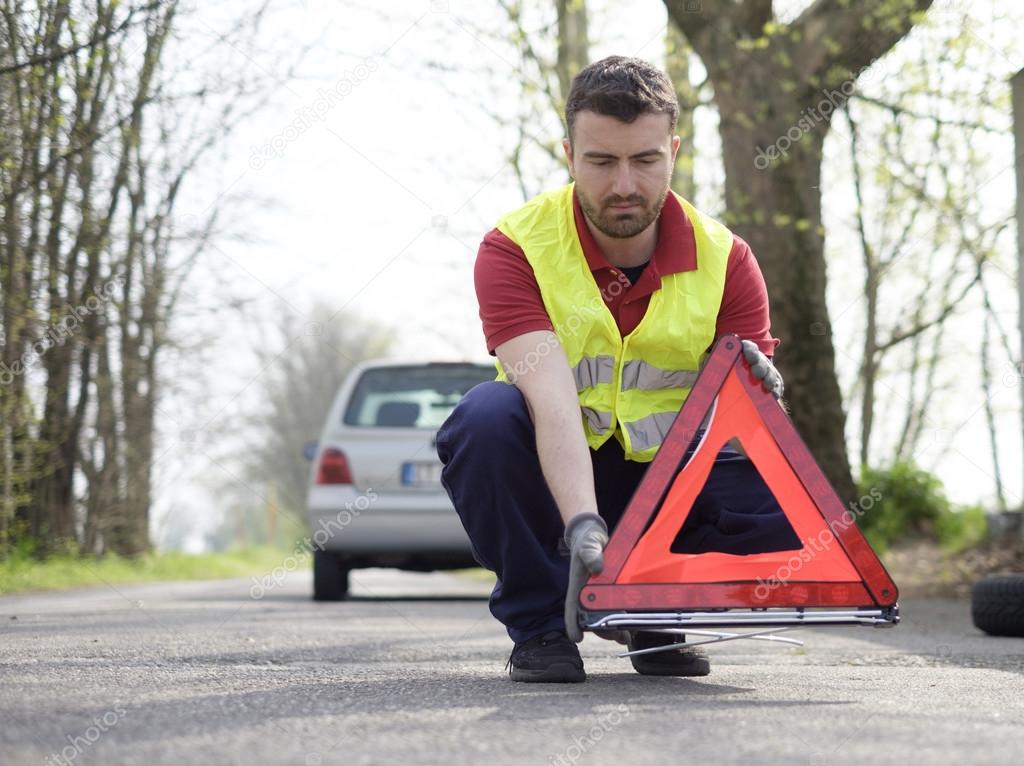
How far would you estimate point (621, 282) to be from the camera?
4.18 m

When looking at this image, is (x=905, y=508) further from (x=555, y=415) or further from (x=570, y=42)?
(x=555, y=415)

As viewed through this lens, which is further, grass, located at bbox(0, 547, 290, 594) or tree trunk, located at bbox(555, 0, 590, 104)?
tree trunk, located at bbox(555, 0, 590, 104)

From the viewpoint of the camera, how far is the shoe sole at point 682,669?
4246 mm

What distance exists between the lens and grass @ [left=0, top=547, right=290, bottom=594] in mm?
11054

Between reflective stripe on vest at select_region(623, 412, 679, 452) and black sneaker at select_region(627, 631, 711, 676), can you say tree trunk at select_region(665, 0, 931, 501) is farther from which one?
reflective stripe on vest at select_region(623, 412, 679, 452)

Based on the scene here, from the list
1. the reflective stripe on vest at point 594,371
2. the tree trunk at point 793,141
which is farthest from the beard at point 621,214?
the tree trunk at point 793,141

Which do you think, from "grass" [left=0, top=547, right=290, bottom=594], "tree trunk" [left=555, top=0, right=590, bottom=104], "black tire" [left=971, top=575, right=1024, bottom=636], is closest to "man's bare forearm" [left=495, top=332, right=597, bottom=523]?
"black tire" [left=971, top=575, right=1024, bottom=636]

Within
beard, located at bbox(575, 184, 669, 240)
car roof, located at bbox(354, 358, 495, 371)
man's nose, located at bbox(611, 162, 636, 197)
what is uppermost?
car roof, located at bbox(354, 358, 495, 371)

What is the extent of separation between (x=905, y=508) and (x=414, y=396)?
5.15 metres

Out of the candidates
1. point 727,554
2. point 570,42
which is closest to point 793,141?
point 570,42

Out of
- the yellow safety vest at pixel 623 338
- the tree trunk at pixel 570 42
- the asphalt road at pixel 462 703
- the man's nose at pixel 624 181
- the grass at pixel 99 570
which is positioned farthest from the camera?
the tree trunk at pixel 570 42

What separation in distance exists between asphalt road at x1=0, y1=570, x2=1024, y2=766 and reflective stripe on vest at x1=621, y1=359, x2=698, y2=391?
2.61 feet

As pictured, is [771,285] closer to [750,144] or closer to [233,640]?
[750,144]

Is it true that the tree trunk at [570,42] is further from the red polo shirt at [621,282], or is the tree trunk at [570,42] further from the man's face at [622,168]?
the man's face at [622,168]
